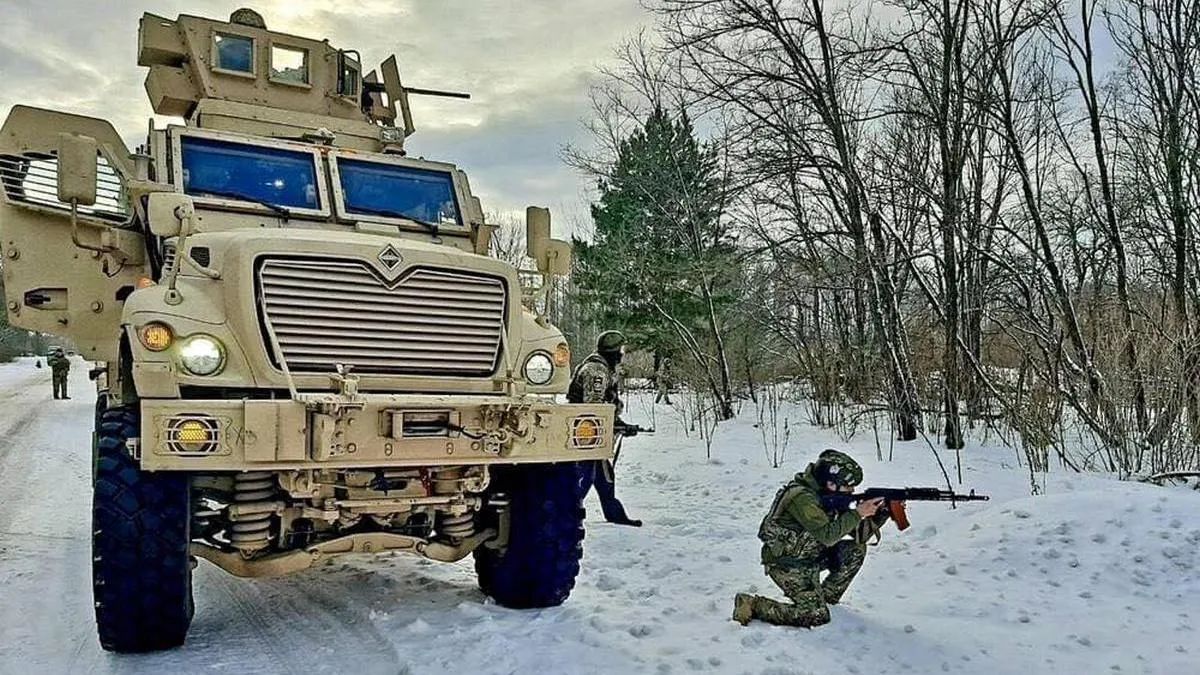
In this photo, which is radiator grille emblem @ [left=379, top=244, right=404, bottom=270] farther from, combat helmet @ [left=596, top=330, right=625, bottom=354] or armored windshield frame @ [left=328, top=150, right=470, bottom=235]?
combat helmet @ [left=596, top=330, right=625, bottom=354]

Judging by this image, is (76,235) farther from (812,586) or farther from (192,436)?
(812,586)

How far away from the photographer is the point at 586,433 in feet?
15.8

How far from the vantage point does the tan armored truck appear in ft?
13.6

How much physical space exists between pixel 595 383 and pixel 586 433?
9.63ft

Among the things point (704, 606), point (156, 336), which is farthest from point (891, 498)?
point (156, 336)

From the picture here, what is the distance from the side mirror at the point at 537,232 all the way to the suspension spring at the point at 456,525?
Result: 5.32 ft

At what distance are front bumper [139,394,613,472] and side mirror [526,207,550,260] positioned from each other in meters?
1.36

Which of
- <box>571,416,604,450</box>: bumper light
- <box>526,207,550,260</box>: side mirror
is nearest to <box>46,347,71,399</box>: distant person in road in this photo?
<box>526,207,550,260</box>: side mirror

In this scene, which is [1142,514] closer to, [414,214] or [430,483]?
[430,483]

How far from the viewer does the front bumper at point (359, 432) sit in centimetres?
388

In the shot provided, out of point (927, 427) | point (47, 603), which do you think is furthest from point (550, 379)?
point (927, 427)

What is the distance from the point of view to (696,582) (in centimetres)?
Answer: 578

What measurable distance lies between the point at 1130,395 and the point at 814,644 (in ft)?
18.3

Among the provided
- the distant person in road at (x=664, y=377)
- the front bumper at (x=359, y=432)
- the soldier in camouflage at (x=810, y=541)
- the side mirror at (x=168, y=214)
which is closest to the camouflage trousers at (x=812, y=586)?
the soldier in camouflage at (x=810, y=541)
